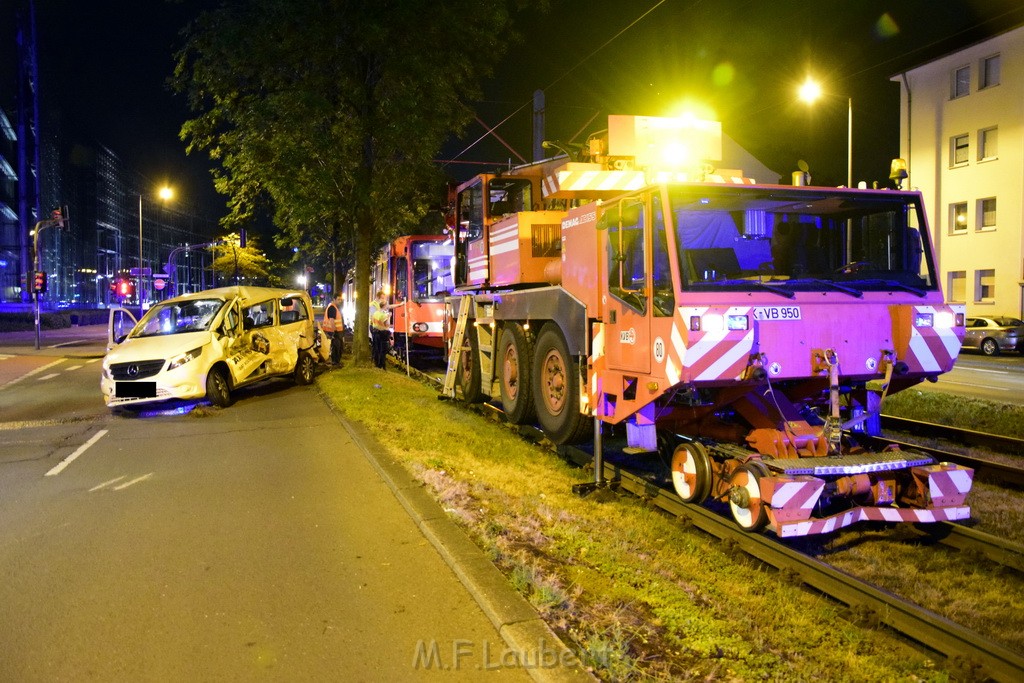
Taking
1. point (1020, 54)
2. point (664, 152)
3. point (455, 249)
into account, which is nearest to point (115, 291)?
point (455, 249)

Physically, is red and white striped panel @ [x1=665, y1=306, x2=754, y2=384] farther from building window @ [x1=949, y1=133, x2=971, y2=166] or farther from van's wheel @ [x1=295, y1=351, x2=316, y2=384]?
building window @ [x1=949, y1=133, x2=971, y2=166]

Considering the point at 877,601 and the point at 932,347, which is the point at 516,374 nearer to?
the point at 932,347

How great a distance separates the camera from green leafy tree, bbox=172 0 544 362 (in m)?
14.2

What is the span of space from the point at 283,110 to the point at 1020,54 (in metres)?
26.4

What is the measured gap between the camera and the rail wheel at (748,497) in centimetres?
528

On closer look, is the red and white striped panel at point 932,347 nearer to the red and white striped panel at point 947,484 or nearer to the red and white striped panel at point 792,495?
the red and white striped panel at point 947,484

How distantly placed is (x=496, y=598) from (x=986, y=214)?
3202 centimetres

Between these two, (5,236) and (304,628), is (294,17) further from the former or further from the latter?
(5,236)

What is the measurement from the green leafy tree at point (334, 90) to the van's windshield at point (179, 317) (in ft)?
11.3

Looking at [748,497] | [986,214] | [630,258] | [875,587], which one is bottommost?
[875,587]

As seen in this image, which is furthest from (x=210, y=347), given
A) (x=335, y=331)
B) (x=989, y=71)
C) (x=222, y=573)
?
(x=989, y=71)

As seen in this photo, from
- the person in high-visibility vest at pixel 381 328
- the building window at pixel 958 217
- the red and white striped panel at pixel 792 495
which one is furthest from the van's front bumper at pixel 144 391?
A: the building window at pixel 958 217

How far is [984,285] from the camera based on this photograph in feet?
99.0

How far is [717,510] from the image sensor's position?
6.55 meters
